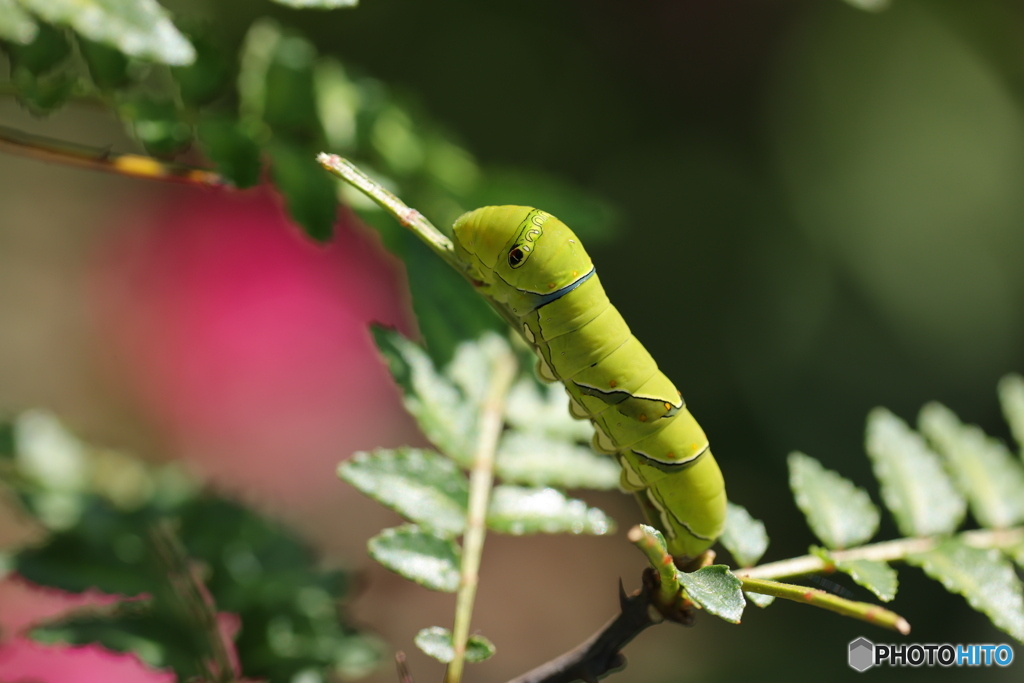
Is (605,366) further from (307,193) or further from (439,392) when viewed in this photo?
(307,193)

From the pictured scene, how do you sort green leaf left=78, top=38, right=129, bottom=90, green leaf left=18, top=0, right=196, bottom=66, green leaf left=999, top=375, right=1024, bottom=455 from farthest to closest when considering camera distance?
green leaf left=999, top=375, right=1024, bottom=455, green leaf left=78, top=38, right=129, bottom=90, green leaf left=18, top=0, right=196, bottom=66

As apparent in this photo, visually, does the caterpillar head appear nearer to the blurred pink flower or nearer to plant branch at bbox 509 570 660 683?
plant branch at bbox 509 570 660 683

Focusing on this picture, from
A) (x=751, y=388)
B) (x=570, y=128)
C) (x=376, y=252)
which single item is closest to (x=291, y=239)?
(x=376, y=252)

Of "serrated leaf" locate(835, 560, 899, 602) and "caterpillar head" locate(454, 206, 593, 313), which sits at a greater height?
"caterpillar head" locate(454, 206, 593, 313)

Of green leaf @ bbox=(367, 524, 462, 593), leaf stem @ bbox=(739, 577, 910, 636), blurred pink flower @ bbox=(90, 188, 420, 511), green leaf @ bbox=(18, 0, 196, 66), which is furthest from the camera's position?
blurred pink flower @ bbox=(90, 188, 420, 511)

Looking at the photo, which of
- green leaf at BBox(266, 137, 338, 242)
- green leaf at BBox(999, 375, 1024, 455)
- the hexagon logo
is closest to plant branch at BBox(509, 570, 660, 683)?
the hexagon logo

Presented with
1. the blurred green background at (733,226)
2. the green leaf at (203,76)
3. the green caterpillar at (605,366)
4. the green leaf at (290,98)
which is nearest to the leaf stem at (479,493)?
the green caterpillar at (605,366)

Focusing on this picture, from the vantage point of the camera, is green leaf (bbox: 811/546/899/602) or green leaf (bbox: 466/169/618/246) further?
green leaf (bbox: 466/169/618/246)

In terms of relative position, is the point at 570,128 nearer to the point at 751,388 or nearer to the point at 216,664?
the point at 751,388
